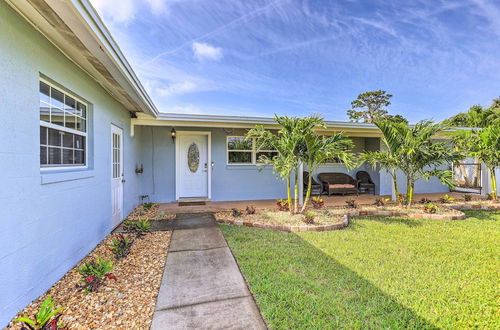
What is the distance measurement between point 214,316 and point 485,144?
28.7 feet

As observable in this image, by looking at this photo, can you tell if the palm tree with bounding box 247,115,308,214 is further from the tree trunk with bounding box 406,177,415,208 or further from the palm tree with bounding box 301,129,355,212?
the tree trunk with bounding box 406,177,415,208

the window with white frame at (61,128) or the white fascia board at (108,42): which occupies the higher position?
the white fascia board at (108,42)

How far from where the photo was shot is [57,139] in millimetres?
2916

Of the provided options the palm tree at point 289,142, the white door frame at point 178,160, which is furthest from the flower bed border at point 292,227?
the white door frame at point 178,160

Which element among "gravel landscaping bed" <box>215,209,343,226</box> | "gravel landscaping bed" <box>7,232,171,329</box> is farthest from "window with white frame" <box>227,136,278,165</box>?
"gravel landscaping bed" <box>7,232,171,329</box>

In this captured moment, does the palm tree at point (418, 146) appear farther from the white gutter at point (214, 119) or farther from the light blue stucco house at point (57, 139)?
the light blue stucco house at point (57, 139)

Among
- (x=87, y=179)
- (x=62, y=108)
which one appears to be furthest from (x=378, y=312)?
(x=62, y=108)

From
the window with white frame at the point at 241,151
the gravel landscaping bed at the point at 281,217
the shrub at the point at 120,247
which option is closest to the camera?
the shrub at the point at 120,247

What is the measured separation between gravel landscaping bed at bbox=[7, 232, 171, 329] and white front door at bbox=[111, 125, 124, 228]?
59.3 inches

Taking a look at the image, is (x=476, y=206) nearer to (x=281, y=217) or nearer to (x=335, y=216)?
(x=335, y=216)

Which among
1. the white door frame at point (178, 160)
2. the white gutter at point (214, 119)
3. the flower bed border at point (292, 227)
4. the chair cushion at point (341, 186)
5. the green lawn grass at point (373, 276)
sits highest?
the white gutter at point (214, 119)

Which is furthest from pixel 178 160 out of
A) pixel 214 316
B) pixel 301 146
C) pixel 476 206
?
pixel 476 206

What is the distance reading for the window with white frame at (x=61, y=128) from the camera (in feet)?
8.71

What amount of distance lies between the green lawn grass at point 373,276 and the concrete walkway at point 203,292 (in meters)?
0.15
